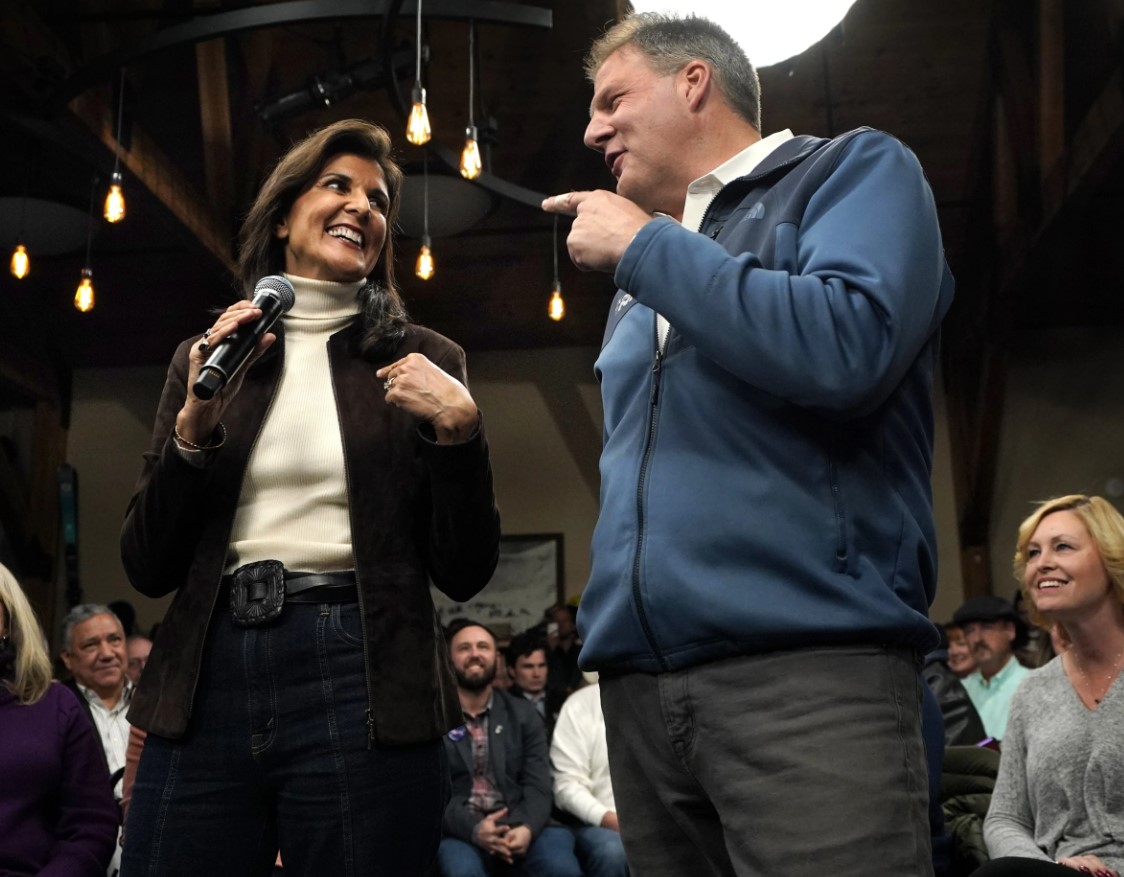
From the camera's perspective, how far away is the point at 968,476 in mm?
10203

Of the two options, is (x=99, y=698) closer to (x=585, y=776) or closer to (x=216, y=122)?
(x=585, y=776)

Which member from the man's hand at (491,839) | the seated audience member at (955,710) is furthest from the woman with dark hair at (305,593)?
the seated audience member at (955,710)

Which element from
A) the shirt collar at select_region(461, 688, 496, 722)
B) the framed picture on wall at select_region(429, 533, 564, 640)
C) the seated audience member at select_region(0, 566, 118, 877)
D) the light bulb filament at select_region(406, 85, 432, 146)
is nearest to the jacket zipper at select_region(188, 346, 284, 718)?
the seated audience member at select_region(0, 566, 118, 877)

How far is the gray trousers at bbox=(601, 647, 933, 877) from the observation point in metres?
1.05

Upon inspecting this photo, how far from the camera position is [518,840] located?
181 inches

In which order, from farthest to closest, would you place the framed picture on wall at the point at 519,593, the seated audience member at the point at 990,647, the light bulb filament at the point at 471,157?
the framed picture on wall at the point at 519,593, the seated audience member at the point at 990,647, the light bulb filament at the point at 471,157

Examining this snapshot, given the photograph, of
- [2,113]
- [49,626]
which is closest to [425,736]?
[2,113]

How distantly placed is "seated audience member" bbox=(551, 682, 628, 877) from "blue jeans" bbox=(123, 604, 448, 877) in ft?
11.3

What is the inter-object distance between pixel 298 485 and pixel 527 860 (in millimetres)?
3458

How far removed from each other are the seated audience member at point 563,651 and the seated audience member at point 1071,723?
3.86 meters

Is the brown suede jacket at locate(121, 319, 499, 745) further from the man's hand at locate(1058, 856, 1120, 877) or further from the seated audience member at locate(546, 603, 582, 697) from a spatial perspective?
the seated audience member at locate(546, 603, 582, 697)

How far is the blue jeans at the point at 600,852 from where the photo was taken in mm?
4570

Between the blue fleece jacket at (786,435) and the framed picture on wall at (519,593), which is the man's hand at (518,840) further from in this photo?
the framed picture on wall at (519,593)

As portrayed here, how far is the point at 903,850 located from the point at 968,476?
965 cm
